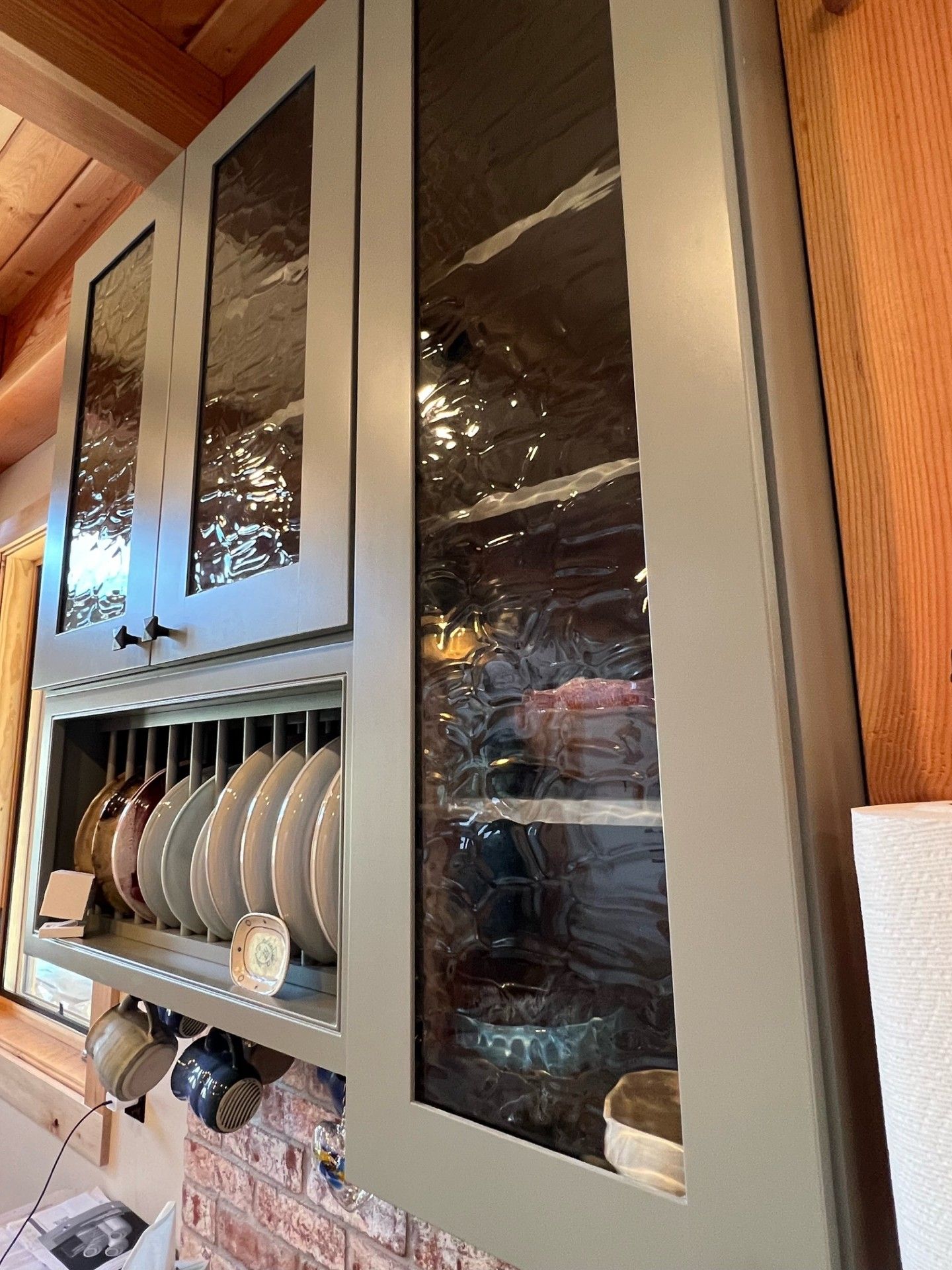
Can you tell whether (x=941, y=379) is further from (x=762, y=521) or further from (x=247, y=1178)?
(x=247, y=1178)

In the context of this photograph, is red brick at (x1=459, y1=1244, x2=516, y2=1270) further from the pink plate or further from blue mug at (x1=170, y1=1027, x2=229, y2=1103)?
the pink plate

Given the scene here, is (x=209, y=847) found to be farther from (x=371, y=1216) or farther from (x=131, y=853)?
(x=371, y=1216)

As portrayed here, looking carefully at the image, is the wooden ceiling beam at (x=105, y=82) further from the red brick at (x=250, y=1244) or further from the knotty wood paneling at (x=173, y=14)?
the red brick at (x=250, y=1244)

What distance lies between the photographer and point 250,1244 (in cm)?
126

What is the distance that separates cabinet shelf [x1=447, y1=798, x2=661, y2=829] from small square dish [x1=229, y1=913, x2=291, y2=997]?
329mm

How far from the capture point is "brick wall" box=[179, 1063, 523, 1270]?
1.08 m

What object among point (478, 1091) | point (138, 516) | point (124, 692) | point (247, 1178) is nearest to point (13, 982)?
point (247, 1178)

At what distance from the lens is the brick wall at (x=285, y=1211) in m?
1.08

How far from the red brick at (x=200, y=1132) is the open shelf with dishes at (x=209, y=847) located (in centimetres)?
43

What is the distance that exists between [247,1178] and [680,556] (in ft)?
4.36

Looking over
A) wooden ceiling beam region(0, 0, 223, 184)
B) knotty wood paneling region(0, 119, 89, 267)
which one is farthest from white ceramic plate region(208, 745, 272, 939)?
knotty wood paneling region(0, 119, 89, 267)

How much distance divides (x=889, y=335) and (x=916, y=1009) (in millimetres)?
513

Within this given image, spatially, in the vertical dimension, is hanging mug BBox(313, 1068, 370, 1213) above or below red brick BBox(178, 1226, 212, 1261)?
above

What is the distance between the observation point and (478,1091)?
61 cm
